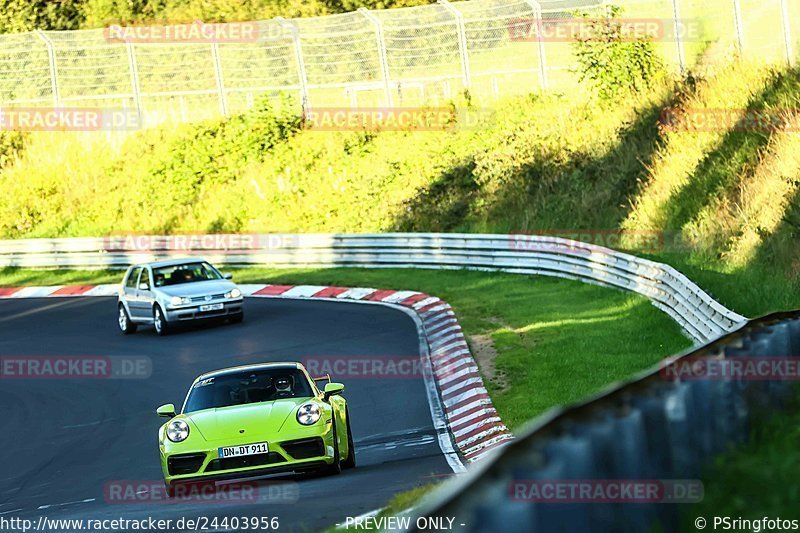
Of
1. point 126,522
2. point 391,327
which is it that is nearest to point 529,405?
point 126,522

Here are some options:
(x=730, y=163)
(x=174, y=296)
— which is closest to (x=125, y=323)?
(x=174, y=296)

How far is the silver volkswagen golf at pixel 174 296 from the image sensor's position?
25.1m

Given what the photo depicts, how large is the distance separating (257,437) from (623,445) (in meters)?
6.67

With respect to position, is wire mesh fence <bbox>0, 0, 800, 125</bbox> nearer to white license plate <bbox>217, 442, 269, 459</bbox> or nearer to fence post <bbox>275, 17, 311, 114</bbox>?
fence post <bbox>275, 17, 311, 114</bbox>

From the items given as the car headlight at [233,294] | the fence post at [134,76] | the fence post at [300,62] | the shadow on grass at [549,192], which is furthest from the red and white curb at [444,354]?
the fence post at [134,76]

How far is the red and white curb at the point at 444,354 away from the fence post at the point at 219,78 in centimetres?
1302

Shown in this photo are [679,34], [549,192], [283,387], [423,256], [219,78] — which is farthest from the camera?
[219,78]

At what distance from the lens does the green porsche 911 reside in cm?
1210

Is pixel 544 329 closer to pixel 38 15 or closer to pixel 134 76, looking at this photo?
pixel 134 76

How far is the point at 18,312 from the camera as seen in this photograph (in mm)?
30375

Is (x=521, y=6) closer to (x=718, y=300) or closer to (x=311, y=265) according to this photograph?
(x=311, y=265)

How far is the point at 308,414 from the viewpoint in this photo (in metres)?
12.4

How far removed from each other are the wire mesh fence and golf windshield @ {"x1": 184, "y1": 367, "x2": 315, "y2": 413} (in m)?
20.0

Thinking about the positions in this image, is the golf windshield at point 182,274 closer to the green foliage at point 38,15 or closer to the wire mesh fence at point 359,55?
the wire mesh fence at point 359,55
